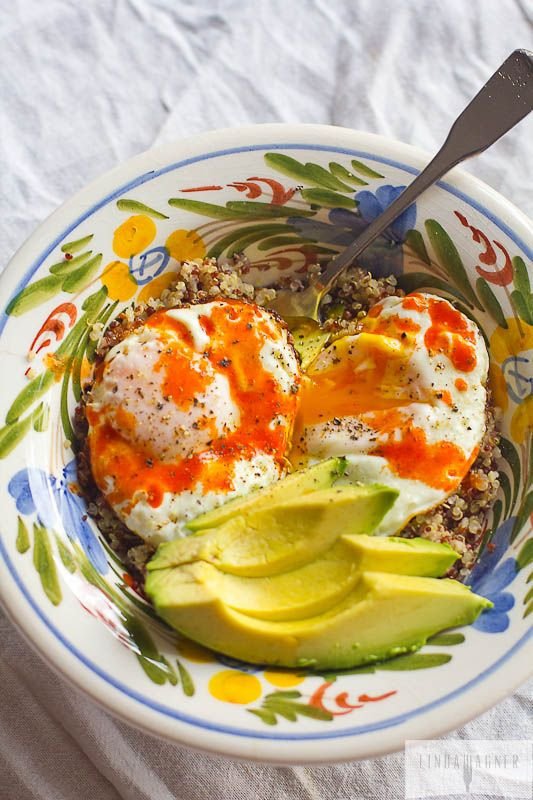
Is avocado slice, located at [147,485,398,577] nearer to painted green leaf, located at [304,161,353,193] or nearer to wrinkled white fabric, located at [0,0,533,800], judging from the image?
painted green leaf, located at [304,161,353,193]

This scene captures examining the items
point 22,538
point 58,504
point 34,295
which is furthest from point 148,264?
point 22,538

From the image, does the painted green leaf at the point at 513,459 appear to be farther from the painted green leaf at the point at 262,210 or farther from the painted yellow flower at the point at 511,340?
the painted green leaf at the point at 262,210

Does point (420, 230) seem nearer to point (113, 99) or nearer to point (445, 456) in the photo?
point (445, 456)

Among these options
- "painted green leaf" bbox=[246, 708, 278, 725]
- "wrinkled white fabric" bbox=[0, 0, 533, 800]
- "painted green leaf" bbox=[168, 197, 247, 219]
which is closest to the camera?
"painted green leaf" bbox=[246, 708, 278, 725]

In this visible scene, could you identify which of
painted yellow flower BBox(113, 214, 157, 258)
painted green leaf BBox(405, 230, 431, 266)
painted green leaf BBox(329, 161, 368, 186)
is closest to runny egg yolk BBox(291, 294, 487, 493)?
painted green leaf BBox(405, 230, 431, 266)

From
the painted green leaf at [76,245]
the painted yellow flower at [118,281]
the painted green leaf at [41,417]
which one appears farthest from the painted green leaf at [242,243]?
the painted green leaf at [41,417]
